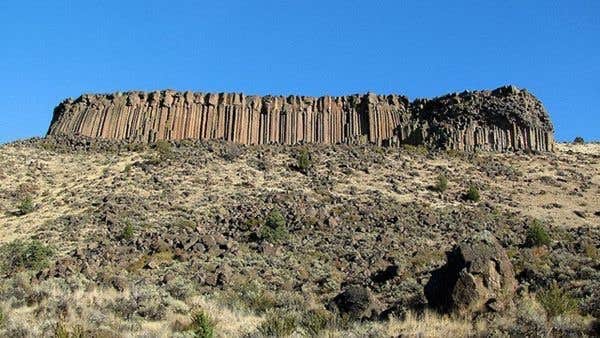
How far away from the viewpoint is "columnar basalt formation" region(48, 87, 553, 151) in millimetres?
58750

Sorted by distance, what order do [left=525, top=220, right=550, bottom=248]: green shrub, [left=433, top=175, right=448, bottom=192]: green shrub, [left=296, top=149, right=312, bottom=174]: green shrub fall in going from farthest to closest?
[left=296, top=149, right=312, bottom=174]: green shrub, [left=433, top=175, right=448, bottom=192]: green shrub, [left=525, top=220, right=550, bottom=248]: green shrub

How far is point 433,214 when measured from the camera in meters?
39.2

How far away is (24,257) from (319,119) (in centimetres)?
3710

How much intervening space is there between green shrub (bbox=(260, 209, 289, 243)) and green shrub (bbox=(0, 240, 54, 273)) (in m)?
9.98

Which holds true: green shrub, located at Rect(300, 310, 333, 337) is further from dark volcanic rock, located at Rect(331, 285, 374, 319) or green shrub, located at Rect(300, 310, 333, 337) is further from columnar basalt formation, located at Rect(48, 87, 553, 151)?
columnar basalt formation, located at Rect(48, 87, 553, 151)

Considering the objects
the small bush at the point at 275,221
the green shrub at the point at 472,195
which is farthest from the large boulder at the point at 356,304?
the green shrub at the point at 472,195

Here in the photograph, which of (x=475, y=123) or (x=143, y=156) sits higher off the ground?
(x=475, y=123)

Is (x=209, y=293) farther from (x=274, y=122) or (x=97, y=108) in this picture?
(x=97, y=108)

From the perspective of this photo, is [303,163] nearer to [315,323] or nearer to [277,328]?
[315,323]

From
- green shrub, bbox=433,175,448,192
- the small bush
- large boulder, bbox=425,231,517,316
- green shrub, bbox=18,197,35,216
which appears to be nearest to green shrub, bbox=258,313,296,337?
large boulder, bbox=425,231,517,316

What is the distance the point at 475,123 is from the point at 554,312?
159 ft

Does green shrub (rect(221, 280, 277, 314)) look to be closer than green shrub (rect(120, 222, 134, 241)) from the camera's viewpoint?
Yes

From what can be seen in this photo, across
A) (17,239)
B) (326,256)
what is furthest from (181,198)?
(326,256)

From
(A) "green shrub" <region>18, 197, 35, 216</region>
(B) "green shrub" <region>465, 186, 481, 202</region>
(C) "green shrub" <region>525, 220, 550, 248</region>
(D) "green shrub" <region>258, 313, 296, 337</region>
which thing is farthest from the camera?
(B) "green shrub" <region>465, 186, 481, 202</region>
